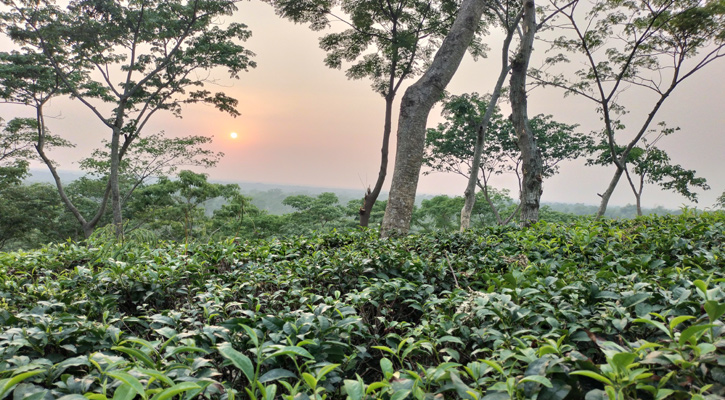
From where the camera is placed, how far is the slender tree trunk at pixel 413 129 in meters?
4.34

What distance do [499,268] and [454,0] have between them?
8.50 m

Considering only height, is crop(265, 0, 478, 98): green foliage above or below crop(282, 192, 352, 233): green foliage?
above

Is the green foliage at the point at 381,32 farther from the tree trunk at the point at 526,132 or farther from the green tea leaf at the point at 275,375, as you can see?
the green tea leaf at the point at 275,375

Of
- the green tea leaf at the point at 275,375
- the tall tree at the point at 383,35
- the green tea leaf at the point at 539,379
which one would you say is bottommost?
the green tea leaf at the point at 275,375

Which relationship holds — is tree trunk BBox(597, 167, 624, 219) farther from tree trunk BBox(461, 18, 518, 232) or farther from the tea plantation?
the tea plantation

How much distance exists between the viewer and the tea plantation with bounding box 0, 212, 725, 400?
73cm

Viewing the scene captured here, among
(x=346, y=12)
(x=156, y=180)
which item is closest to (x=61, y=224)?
(x=156, y=180)

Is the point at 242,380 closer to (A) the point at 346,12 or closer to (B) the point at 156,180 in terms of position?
(A) the point at 346,12

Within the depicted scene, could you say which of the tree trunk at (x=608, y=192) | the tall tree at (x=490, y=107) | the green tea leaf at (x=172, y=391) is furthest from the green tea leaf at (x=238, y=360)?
the tree trunk at (x=608, y=192)

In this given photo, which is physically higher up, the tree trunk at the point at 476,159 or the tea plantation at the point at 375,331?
the tree trunk at the point at 476,159

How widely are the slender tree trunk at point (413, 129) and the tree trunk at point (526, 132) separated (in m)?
1.96

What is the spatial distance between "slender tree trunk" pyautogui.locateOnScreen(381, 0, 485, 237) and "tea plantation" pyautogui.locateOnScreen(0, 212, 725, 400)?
1898mm

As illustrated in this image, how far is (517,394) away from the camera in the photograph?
28.1 inches

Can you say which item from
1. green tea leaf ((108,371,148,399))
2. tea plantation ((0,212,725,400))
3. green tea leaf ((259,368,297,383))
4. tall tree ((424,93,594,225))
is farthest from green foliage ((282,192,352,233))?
green tea leaf ((108,371,148,399))
